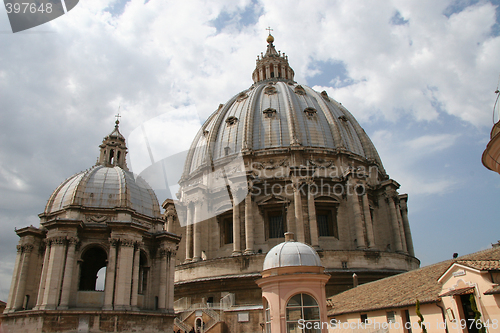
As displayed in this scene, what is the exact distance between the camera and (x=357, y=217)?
3984 centimetres

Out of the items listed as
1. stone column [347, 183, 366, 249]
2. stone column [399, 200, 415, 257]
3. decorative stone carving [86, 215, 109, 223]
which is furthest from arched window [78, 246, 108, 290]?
stone column [399, 200, 415, 257]

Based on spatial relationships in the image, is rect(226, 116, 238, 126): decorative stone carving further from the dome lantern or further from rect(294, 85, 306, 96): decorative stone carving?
the dome lantern

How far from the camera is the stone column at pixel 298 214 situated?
37.7 metres

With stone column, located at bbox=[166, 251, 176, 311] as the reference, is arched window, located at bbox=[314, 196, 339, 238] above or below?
above

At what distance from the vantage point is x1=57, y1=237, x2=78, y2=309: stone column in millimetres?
22983

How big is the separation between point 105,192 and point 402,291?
19.7 meters

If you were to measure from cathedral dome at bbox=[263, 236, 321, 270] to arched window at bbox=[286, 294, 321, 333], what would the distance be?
150 centimetres

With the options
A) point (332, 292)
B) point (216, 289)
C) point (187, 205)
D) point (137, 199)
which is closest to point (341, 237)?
point (332, 292)

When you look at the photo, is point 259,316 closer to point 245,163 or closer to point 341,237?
point 341,237

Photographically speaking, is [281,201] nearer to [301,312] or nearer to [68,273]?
[68,273]

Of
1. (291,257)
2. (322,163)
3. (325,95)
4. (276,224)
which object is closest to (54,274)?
(291,257)

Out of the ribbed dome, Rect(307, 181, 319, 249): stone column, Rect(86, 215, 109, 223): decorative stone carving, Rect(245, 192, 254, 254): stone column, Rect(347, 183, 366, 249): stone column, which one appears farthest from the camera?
the ribbed dome

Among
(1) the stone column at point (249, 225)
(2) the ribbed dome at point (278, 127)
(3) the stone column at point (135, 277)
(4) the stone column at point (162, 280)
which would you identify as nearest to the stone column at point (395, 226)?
(2) the ribbed dome at point (278, 127)

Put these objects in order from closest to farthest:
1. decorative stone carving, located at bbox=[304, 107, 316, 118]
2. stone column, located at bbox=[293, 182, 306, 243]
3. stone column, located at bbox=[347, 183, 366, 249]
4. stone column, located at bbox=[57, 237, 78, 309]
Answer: stone column, located at bbox=[57, 237, 78, 309] < stone column, located at bbox=[293, 182, 306, 243] < stone column, located at bbox=[347, 183, 366, 249] < decorative stone carving, located at bbox=[304, 107, 316, 118]
